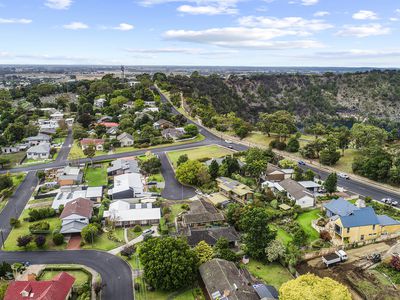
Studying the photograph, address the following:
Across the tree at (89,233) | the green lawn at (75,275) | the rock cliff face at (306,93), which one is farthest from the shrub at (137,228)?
the rock cliff face at (306,93)

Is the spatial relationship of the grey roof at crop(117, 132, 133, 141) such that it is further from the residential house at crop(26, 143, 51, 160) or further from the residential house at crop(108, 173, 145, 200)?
the residential house at crop(108, 173, 145, 200)

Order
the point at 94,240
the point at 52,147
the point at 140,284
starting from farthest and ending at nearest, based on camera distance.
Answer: the point at 52,147
the point at 94,240
the point at 140,284

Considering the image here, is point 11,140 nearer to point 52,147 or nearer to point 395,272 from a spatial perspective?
point 52,147

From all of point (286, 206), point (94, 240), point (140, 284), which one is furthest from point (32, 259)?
point (286, 206)

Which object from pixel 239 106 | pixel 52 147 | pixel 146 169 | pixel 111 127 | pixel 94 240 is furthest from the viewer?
pixel 239 106

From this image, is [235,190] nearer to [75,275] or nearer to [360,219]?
[360,219]

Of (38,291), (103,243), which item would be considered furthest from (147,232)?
(38,291)

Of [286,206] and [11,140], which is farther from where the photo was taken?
[11,140]
